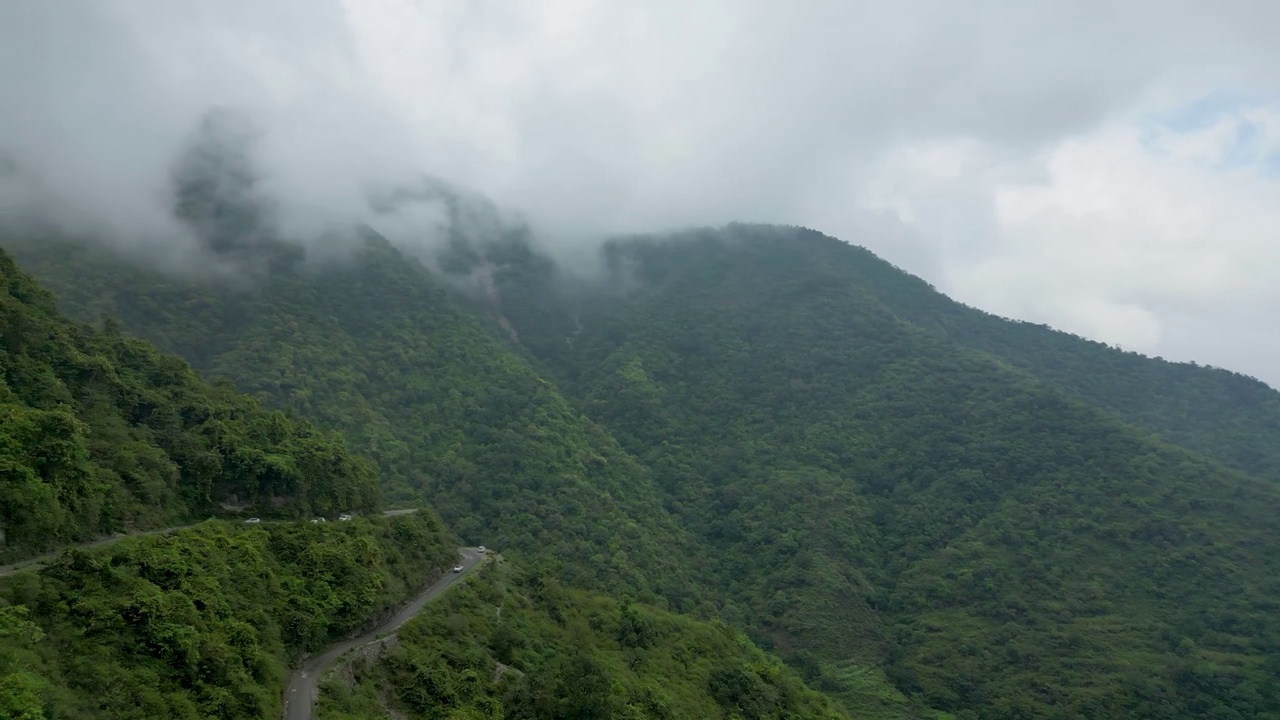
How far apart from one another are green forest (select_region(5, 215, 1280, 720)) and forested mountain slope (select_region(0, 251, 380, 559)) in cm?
39

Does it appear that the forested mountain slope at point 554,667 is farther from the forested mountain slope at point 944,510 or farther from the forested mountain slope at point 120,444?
the forested mountain slope at point 944,510

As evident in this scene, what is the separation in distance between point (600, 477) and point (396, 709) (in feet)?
200

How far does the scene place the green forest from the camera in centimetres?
4538

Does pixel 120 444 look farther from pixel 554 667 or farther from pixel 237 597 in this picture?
pixel 554 667

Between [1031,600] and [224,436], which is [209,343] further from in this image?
[1031,600]

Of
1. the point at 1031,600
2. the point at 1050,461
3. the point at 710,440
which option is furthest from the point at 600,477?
the point at 1050,461

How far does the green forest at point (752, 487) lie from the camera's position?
45375mm

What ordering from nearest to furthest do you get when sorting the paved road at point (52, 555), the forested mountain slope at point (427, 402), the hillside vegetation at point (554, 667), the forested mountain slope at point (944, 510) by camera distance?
the paved road at point (52, 555), the hillside vegetation at point (554, 667), the forested mountain slope at point (944, 510), the forested mountain slope at point (427, 402)

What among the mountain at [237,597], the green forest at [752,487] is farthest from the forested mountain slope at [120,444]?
the green forest at [752,487]

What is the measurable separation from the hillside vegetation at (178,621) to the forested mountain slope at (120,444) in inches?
158

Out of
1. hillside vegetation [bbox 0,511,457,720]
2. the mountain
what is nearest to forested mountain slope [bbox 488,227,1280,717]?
the mountain

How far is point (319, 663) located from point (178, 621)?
7987 millimetres

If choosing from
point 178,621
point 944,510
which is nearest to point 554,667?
point 178,621

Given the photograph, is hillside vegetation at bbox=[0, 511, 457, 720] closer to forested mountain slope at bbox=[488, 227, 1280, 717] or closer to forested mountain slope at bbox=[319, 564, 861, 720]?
forested mountain slope at bbox=[319, 564, 861, 720]
